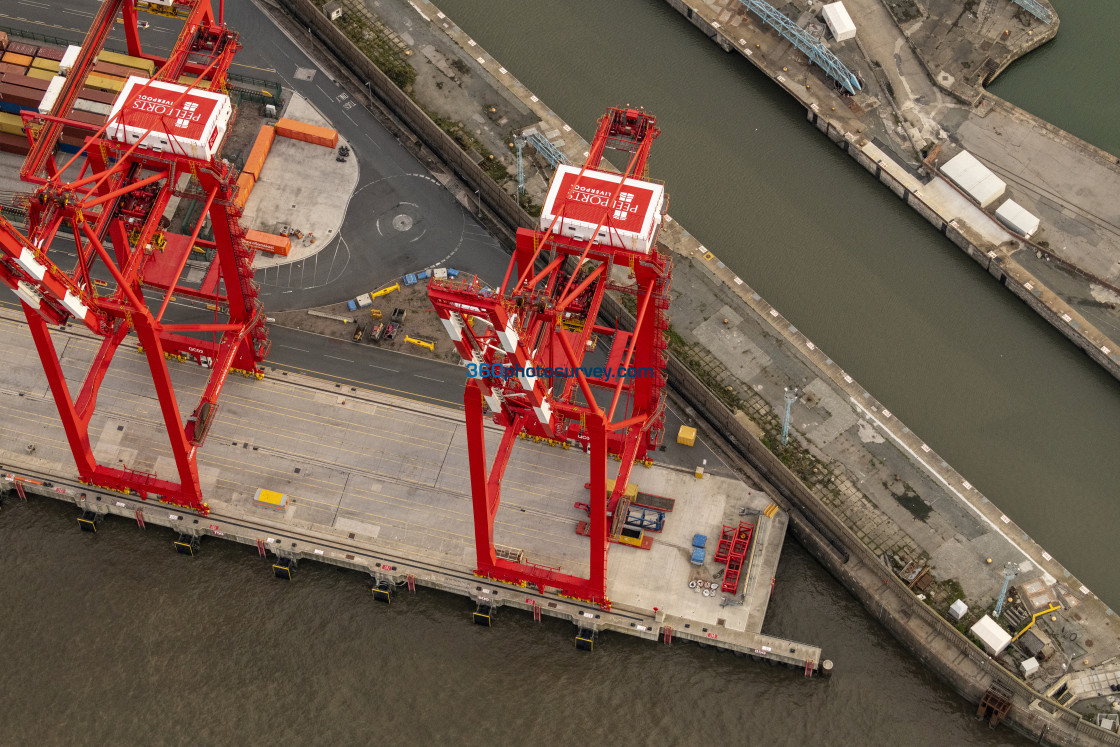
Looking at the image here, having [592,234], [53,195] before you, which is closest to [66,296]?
[53,195]

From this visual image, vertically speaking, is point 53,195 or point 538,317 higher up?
point 538,317

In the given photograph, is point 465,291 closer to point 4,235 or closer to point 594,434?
point 594,434

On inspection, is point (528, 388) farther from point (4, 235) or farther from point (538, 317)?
point (4, 235)

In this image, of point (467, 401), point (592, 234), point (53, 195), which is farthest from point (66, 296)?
point (592, 234)

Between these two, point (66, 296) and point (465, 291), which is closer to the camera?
point (465, 291)

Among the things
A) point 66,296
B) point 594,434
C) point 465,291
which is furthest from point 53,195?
point 594,434

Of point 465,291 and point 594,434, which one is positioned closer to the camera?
point 465,291

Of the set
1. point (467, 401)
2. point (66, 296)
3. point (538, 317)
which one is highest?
point (538, 317)

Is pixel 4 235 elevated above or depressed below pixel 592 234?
below
